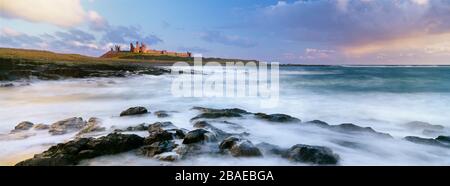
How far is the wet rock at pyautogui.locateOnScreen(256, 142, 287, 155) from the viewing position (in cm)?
347

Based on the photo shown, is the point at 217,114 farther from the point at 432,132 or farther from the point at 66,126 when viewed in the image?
the point at 432,132

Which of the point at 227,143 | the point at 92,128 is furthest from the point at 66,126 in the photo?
the point at 227,143

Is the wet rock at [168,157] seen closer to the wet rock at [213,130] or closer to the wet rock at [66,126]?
the wet rock at [213,130]

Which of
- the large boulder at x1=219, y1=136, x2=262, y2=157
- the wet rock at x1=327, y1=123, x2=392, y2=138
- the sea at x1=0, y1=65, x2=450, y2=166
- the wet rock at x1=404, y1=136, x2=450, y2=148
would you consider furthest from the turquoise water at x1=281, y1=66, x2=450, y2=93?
the large boulder at x1=219, y1=136, x2=262, y2=157

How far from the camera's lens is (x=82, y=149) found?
3.22m

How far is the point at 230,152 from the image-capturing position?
3.30m

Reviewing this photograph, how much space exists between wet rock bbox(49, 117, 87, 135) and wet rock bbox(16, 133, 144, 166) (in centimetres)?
104

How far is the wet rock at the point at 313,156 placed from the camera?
10.1 ft

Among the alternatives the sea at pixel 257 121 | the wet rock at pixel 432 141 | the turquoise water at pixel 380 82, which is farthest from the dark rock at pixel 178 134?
the turquoise water at pixel 380 82

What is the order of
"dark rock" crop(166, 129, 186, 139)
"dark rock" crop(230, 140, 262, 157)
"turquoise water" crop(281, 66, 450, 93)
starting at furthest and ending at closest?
"turquoise water" crop(281, 66, 450, 93) → "dark rock" crop(166, 129, 186, 139) → "dark rock" crop(230, 140, 262, 157)

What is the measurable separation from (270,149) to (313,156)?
1.84ft

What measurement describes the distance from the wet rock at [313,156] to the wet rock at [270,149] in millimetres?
200

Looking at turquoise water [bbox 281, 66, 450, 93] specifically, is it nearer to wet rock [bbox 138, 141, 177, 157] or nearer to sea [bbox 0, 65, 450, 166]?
sea [bbox 0, 65, 450, 166]
